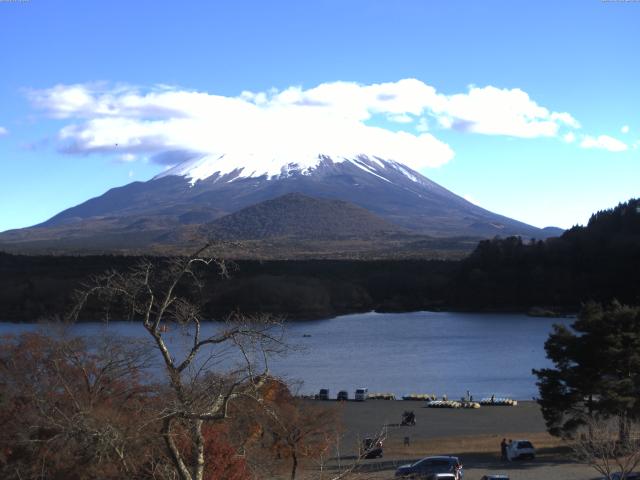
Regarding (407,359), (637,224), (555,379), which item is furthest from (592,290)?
(555,379)

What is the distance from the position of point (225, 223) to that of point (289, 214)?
10.8 meters

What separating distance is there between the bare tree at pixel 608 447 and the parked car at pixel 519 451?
0.62 meters

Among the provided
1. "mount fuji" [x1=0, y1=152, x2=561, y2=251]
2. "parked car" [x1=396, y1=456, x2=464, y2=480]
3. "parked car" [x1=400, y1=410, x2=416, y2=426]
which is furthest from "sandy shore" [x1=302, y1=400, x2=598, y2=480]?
"mount fuji" [x1=0, y1=152, x2=561, y2=251]

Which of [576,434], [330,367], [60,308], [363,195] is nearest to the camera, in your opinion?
[576,434]

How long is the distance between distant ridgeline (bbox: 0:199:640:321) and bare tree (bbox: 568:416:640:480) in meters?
37.9

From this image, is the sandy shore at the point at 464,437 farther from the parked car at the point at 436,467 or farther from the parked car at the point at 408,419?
the parked car at the point at 436,467

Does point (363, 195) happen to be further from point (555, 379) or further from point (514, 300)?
point (555, 379)

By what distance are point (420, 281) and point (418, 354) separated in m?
28.6

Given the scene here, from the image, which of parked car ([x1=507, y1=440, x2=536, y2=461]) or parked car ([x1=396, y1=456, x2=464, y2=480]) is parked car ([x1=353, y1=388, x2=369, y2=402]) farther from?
parked car ([x1=396, y1=456, x2=464, y2=480])

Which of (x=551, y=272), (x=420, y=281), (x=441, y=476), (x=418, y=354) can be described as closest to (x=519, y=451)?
(x=441, y=476)

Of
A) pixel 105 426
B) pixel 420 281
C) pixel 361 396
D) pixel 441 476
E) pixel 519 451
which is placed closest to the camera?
pixel 105 426

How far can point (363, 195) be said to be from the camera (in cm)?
14538

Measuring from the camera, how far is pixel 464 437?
1592cm

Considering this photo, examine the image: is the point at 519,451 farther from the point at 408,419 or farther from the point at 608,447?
the point at 408,419
